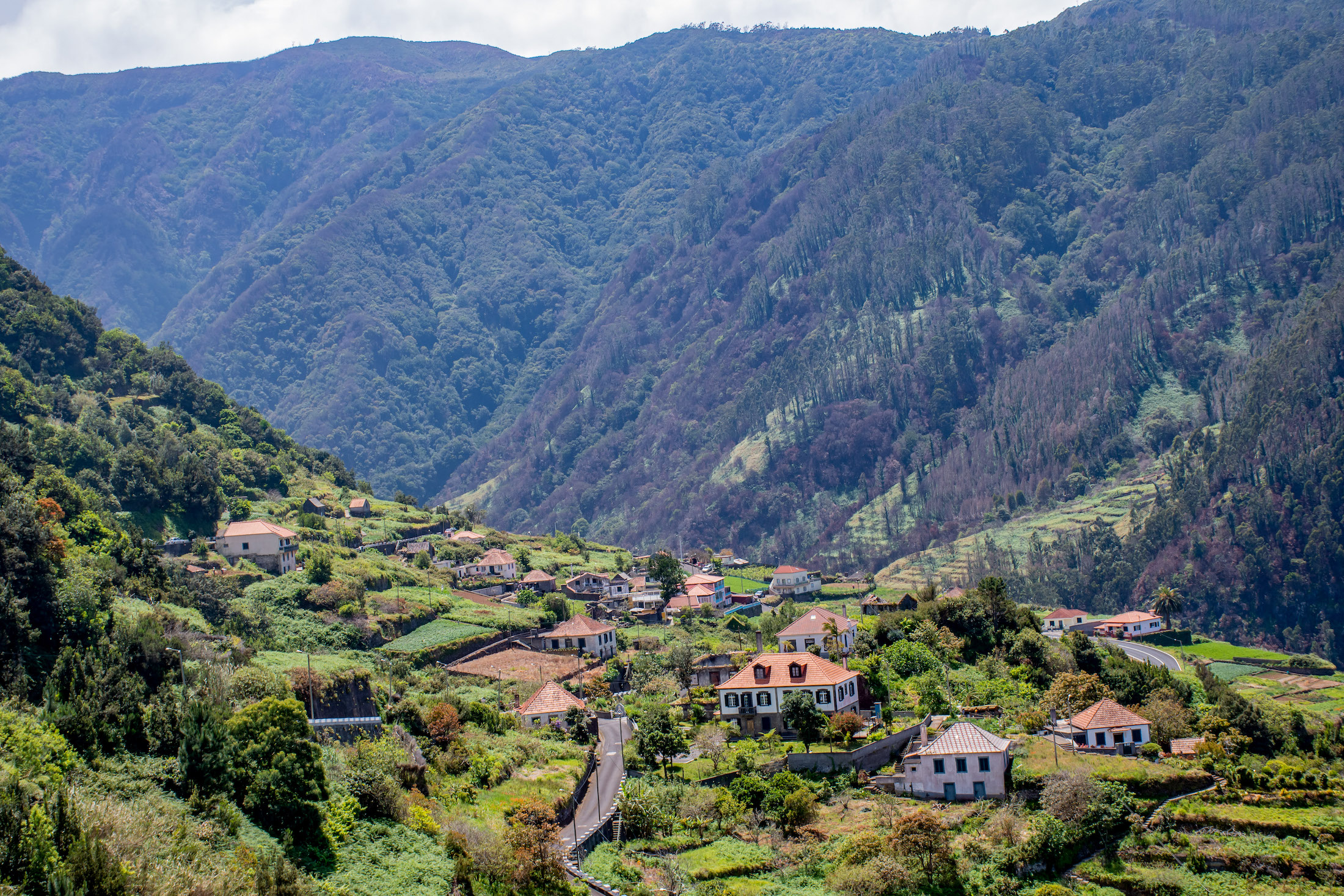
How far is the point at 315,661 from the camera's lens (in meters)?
60.2

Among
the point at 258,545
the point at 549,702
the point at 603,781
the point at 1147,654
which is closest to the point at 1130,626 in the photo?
the point at 1147,654

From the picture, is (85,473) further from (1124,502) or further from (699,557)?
(1124,502)

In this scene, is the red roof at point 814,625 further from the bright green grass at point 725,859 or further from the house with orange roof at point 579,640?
the bright green grass at point 725,859

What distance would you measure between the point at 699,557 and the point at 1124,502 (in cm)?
7143

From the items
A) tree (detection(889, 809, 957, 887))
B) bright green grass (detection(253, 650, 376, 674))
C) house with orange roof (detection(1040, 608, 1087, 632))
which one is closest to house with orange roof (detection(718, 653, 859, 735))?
tree (detection(889, 809, 957, 887))

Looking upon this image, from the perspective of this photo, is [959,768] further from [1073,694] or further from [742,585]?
[742,585]

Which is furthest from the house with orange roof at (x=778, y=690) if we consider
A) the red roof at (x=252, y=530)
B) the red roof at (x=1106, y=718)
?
the red roof at (x=252, y=530)

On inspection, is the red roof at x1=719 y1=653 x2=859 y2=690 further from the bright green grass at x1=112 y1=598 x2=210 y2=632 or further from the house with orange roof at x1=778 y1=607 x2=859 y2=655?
the bright green grass at x1=112 y1=598 x2=210 y2=632

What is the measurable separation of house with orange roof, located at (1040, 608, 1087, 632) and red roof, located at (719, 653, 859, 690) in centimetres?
6127

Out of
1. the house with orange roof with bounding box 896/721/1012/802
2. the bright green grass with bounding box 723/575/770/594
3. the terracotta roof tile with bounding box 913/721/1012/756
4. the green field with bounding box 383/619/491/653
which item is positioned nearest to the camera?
the house with orange roof with bounding box 896/721/1012/802

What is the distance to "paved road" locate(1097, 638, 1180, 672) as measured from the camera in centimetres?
9694

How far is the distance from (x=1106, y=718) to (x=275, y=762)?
36172 millimetres

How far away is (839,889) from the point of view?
40156 mm

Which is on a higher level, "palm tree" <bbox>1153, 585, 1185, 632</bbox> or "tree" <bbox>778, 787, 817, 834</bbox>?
"palm tree" <bbox>1153, 585, 1185, 632</bbox>
